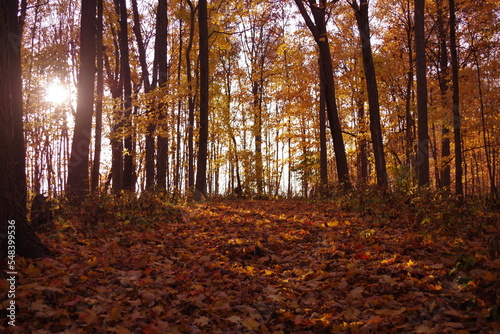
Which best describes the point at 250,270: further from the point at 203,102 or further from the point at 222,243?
the point at 203,102

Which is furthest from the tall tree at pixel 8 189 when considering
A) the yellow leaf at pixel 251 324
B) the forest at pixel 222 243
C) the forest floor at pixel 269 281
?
the yellow leaf at pixel 251 324

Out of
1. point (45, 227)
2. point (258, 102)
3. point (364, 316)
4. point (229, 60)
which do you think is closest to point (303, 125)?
point (258, 102)

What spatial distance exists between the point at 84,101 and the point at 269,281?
7.89 meters

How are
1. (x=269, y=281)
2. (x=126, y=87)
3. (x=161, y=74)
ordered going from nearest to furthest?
(x=269, y=281)
(x=126, y=87)
(x=161, y=74)

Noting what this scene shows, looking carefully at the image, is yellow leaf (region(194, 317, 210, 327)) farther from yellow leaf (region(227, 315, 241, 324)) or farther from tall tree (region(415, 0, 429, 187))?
tall tree (region(415, 0, 429, 187))

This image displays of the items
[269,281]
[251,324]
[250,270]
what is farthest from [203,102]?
[251,324]

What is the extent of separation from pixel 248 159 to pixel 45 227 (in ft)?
52.6

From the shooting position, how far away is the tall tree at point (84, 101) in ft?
32.0

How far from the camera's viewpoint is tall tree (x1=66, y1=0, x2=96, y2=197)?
9758 mm

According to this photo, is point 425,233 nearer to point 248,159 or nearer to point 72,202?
point 72,202

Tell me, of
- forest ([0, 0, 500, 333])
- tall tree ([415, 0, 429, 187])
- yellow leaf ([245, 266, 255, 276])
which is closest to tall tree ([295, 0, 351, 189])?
forest ([0, 0, 500, 333])

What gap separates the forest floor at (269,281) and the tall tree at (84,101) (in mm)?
3483

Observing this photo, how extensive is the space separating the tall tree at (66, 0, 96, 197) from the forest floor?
3.48m

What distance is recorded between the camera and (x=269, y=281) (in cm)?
445
